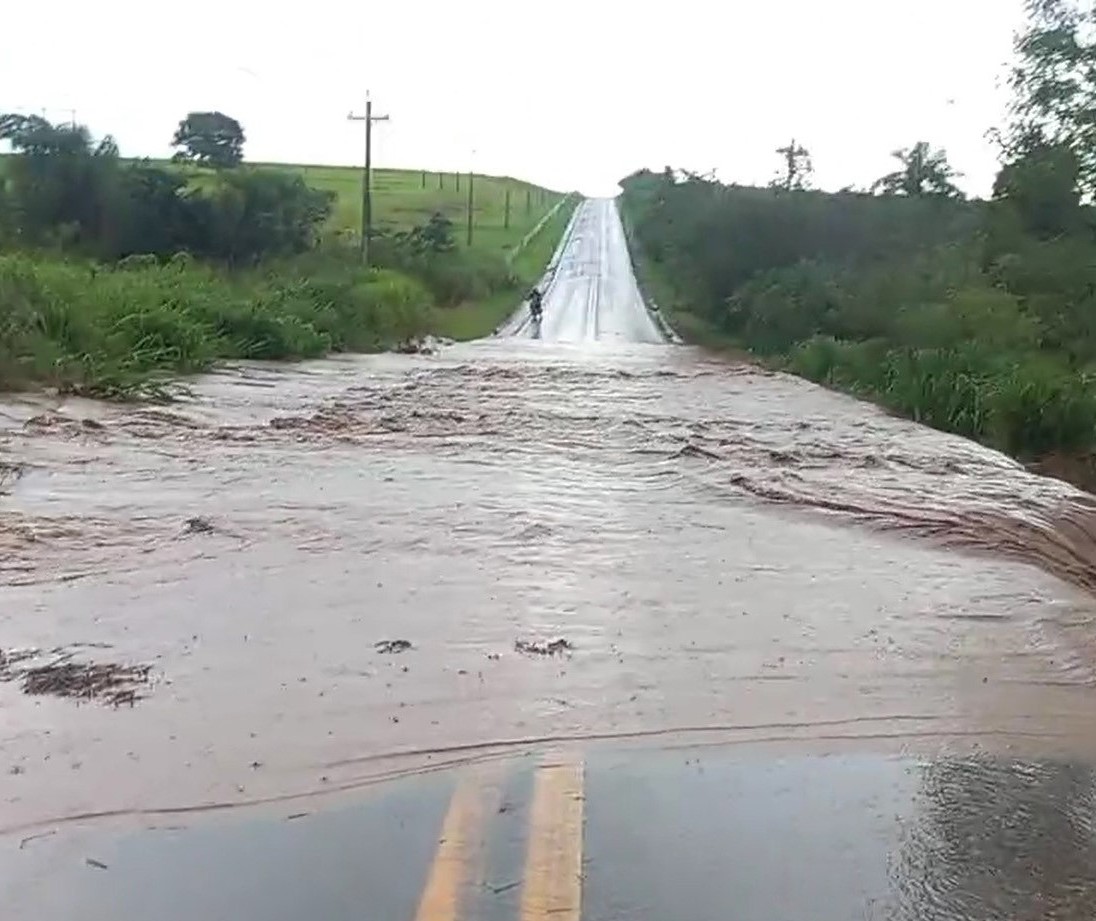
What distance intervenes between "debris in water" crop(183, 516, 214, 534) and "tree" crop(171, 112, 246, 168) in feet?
228

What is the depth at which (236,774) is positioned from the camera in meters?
5.22

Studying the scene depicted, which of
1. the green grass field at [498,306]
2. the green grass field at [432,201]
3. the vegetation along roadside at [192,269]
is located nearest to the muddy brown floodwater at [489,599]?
the vegetation along roadside at [192,269]

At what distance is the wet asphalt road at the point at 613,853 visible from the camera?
404 cm

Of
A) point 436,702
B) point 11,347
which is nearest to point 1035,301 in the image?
point 11,347

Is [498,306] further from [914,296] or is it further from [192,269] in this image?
[914,296]

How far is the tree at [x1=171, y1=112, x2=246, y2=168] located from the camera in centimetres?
7831

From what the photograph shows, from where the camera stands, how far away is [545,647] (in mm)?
7195

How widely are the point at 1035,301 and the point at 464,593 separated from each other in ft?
74.3

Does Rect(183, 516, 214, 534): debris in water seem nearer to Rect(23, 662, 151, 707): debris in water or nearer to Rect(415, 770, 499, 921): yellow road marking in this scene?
Rect(23, 662, 151, 707): debris in water

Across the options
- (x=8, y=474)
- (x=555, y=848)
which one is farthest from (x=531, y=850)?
(x=8, y=474)

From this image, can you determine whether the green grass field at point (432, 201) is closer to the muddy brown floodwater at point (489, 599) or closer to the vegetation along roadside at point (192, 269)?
the vegetation along roadside at point (192, 269)

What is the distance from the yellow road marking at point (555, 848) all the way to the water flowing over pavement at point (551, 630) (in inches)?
3.0

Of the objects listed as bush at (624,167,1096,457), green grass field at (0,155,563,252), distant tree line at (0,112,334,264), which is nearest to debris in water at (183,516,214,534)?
bush at (624,167,1096,457)

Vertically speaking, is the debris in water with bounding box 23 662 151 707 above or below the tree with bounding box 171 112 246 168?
below
